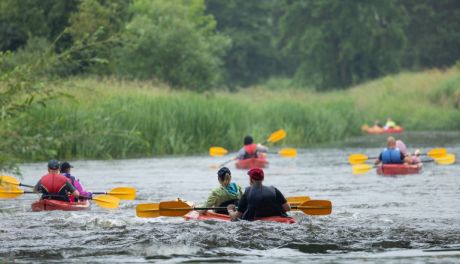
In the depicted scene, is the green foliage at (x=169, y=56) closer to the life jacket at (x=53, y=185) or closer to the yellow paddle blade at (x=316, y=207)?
the life jacket at (x=53, y=185)

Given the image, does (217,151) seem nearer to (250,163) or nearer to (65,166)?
(250,163)

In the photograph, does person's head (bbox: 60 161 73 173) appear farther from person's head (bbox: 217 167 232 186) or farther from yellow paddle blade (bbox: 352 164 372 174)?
yellow paddle blade (bbox: 352 164 372 174)

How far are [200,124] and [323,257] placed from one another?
2042 cm

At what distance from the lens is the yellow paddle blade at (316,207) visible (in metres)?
16.5

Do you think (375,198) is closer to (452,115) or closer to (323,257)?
(323,257)

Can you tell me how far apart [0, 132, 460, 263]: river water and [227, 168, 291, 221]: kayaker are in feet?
0.80

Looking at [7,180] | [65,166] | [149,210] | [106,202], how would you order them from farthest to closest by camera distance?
1. [65,166]
2. [106,202]
3. [7,180]
4. [149,210]

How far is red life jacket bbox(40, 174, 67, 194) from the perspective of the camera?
18.4 metres

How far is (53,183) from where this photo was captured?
1842 cm

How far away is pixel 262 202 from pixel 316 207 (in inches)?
60.7

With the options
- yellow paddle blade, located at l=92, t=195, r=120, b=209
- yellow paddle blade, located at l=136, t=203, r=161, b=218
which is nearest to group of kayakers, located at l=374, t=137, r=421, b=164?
yellow paddle blade, located at l=92, t=195, r=120, b=209

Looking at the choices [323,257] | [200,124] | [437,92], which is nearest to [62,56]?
[323,257]

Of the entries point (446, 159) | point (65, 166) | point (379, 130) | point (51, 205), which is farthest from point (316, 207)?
point (379, 130)

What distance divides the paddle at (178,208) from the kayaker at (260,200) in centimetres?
116
